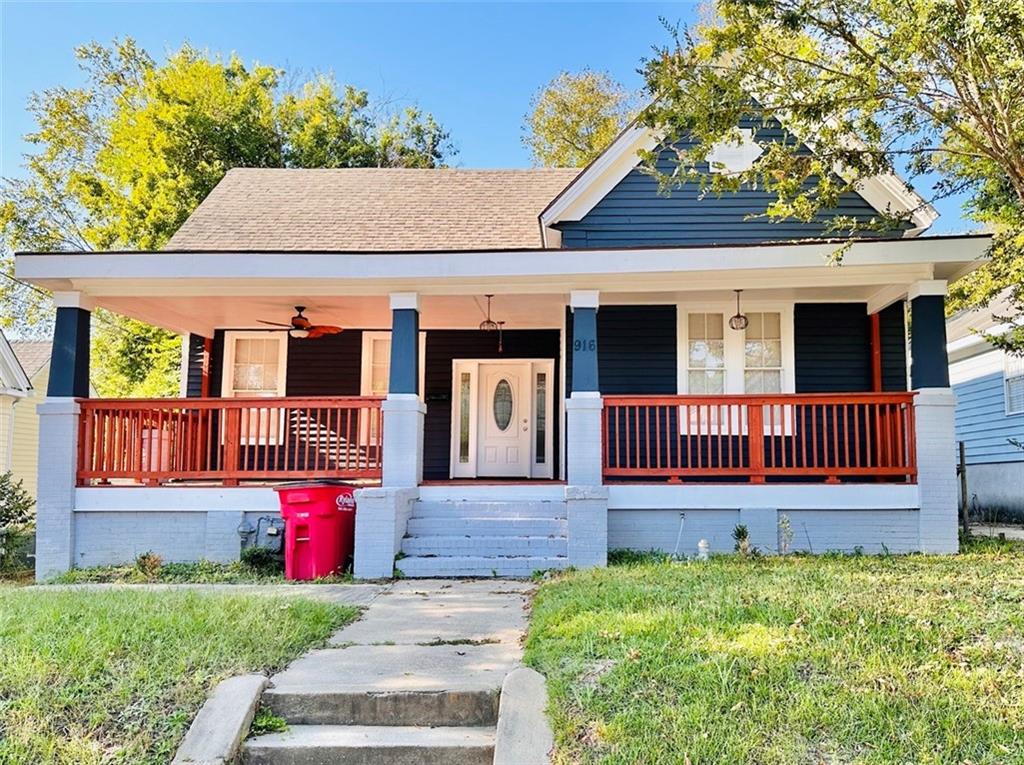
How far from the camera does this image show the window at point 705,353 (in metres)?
10.0

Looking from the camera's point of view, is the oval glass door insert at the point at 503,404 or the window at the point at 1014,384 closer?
the oval glass door insert at the point at 503,404

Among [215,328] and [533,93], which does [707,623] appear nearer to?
[215,328]

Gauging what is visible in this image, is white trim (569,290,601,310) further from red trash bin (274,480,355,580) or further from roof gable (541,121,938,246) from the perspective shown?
red trash bin (274,480,355,580)

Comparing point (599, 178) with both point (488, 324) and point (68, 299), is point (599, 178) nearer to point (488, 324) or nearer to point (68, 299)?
point (488, 324)

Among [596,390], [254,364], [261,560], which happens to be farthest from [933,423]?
[254,364]

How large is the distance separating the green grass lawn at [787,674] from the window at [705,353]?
488 cm

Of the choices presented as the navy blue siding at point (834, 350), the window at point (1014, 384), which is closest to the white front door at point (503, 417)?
the navy blue siding at point (834, 350)

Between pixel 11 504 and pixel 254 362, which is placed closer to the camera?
pixel 11 504

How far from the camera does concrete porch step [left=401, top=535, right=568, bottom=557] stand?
780 cm

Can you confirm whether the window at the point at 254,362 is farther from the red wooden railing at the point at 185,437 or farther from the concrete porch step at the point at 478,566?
the concrete porch step at the point at 478,566

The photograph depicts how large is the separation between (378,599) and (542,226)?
228 inches

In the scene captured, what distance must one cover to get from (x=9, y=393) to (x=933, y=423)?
1789cm

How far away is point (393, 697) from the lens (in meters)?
3.69

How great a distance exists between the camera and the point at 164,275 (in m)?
8.20
